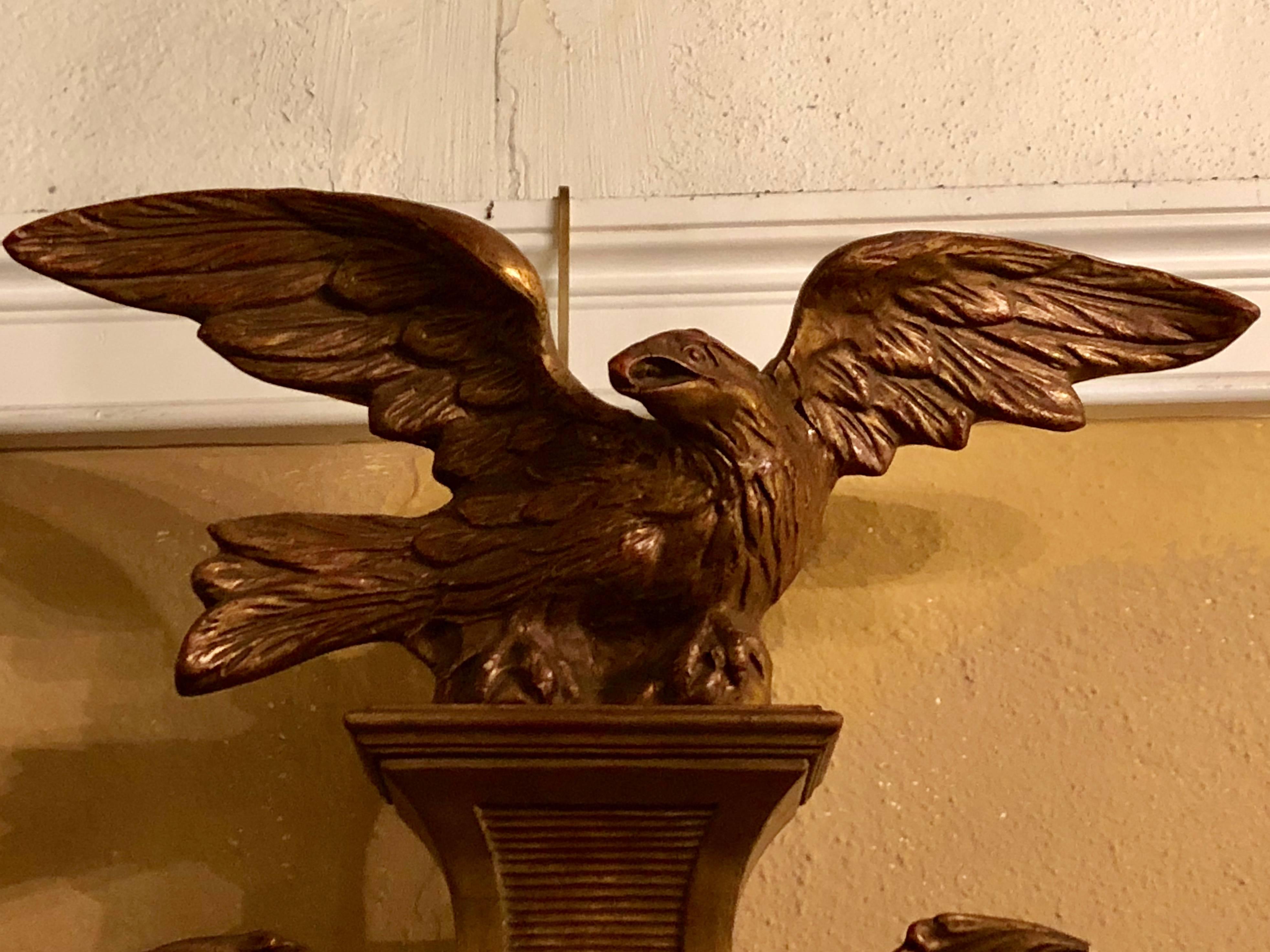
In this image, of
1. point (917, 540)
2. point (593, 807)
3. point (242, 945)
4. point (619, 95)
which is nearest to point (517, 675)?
point (593, 807)

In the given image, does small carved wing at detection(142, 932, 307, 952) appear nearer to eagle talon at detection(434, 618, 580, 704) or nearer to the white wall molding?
eagle talon at detection(434, 618, 580, 704)

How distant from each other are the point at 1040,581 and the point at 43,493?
59 centimetres

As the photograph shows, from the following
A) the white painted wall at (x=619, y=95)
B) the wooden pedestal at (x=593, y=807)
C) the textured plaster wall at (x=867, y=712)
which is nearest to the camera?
the wooden pedestal at (x=593, y=807)

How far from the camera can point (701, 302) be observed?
0.73 metres

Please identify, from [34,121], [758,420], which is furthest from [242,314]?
[34,121]

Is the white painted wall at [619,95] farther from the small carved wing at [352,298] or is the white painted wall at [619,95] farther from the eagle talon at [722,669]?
the eagle talon at [722,669]

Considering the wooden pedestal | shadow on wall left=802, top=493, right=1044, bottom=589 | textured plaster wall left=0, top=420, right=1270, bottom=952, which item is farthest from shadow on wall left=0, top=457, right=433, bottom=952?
shadow on wall left=802, top=493, right=1044, bottom=589

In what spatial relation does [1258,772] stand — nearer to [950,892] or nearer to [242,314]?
[950,892]

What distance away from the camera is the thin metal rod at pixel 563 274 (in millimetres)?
718

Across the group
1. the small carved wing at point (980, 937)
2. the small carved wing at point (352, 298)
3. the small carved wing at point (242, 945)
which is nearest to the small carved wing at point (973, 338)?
the small carved wing at point (352, 298)

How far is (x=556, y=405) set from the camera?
0.55 meters

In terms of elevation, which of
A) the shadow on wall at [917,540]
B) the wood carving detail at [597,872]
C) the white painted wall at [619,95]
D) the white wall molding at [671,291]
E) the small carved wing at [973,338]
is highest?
the white painted wall at [619,95]

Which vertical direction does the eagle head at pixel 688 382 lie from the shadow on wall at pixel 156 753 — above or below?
above

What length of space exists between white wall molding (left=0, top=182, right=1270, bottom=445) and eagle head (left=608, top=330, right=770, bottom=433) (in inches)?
7.5
